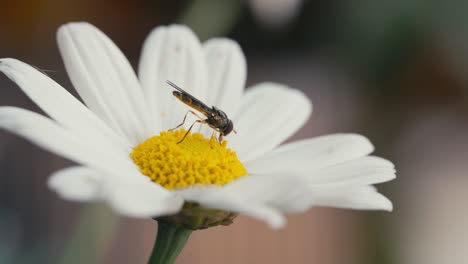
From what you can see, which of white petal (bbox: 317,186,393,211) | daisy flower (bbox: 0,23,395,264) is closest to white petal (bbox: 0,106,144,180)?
daisy flower (bbox: 0,23,395,264)

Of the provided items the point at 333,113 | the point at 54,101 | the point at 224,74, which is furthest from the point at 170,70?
the point at 333,113

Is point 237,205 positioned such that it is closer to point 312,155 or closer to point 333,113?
point 312,155

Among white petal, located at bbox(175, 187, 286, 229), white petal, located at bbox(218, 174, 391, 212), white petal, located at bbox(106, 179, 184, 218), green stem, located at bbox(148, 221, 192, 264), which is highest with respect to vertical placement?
white petal, located at bbox(218, 174, 391, 212)

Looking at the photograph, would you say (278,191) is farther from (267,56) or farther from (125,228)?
(267,56)

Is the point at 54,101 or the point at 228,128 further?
the point at 228,128

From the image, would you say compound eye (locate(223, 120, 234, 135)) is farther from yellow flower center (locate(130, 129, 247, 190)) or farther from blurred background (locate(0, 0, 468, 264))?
blurred background (locate(0, 0, 468, 264))

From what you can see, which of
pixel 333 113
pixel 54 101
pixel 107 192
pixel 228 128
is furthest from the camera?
pixel 333 113

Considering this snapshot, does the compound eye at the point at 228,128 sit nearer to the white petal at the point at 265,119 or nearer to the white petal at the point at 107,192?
the white petal at the point at 265,119

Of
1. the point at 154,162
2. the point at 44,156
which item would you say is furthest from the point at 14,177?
the point at 154,162
